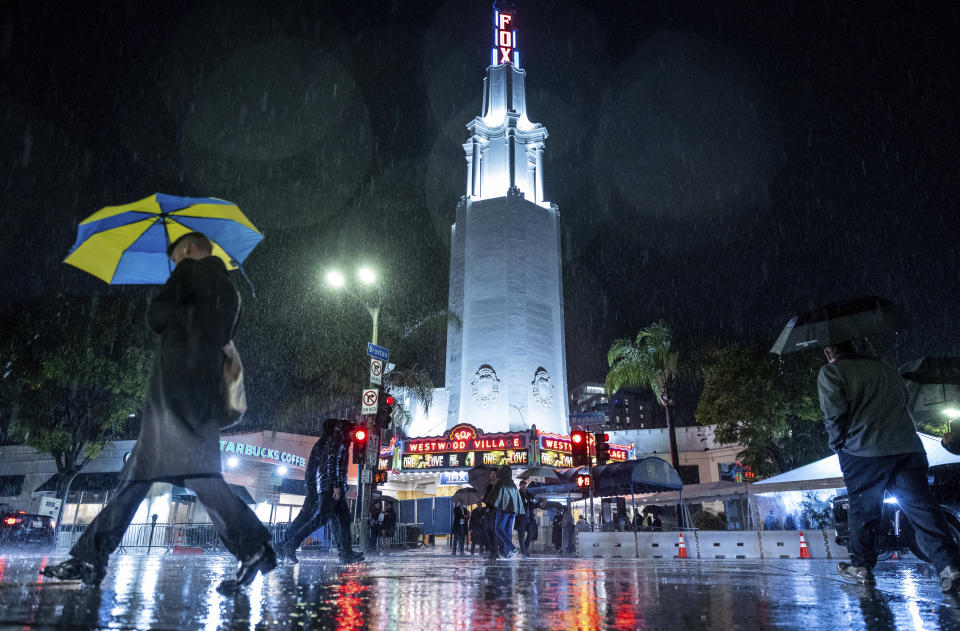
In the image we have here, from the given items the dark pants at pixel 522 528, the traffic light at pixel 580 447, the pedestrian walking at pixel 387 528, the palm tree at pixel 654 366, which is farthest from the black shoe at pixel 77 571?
the palm tree at pixel 654 366

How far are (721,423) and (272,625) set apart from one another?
3326cm

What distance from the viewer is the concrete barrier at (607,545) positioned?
17.6 meters

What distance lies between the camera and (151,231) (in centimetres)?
518

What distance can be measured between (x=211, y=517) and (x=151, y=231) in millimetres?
2501

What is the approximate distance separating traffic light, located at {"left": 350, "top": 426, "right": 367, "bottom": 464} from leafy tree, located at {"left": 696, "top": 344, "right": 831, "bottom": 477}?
2114 centimetres

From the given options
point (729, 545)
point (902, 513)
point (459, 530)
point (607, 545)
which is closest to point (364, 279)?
point (459, 530)

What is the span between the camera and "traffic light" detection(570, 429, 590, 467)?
18188 millimetres

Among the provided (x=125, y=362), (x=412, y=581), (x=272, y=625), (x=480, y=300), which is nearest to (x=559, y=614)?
(x=272, y=625)

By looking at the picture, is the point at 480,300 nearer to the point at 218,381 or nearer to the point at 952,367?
the point at 952,367

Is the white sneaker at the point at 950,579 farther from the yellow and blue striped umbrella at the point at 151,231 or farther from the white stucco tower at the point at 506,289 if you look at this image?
the white stucco tower at the point at 506,289

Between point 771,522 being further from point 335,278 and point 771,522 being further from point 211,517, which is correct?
point 211,517

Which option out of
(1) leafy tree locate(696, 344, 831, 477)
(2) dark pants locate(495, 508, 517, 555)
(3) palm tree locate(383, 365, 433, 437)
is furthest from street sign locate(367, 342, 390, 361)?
(1) leafy tree locate(696, 344, 831, 477)

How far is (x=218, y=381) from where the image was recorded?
391 cm

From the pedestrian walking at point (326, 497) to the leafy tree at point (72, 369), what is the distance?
70.0 feet
